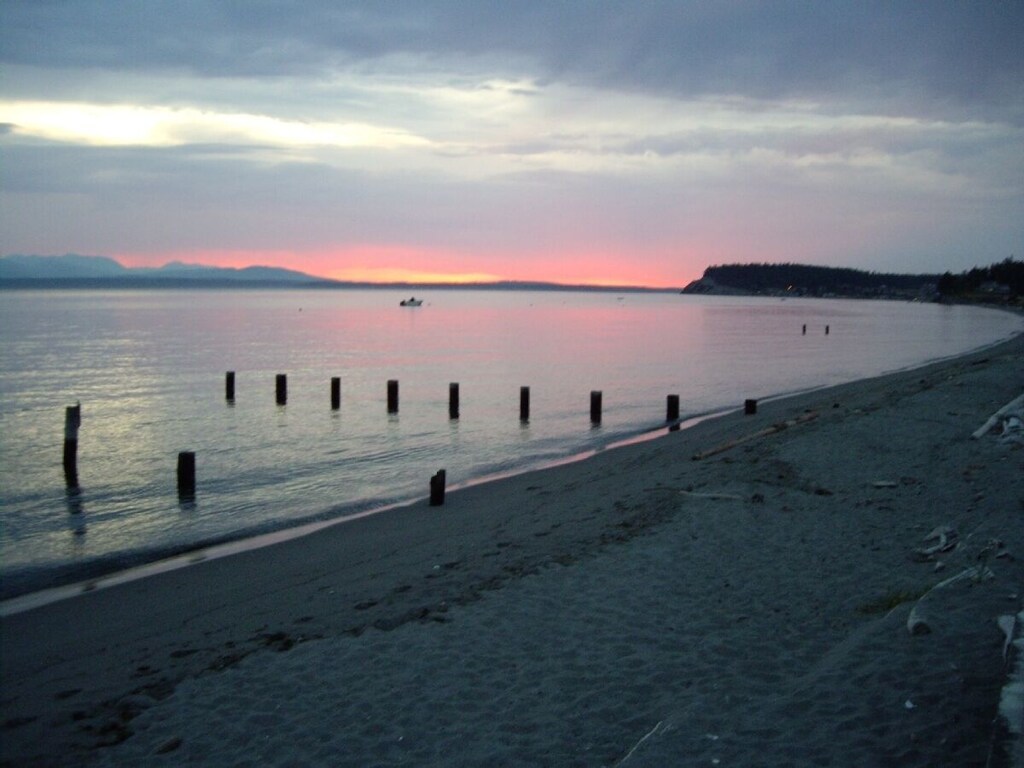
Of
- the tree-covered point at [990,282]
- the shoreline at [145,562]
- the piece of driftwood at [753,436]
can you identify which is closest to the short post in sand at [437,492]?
the shoreline at [145,562]

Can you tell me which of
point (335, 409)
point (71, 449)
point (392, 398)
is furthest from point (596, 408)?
point (71, 449)

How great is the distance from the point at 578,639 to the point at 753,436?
36.1ft

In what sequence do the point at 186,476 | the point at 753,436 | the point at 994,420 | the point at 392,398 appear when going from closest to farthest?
the point at 186,476 < the point at 994,420 < the point at 753,436 < the point at 392,398

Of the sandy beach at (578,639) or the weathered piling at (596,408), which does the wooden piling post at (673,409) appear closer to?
the weathered piling at (596,408)

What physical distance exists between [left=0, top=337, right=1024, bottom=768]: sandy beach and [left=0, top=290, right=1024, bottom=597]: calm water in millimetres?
2945

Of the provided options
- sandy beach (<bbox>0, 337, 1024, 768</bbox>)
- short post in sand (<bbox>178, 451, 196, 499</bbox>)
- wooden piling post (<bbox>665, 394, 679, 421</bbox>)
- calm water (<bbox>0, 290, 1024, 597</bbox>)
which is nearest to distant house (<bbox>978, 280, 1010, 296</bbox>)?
calm water (<bbox>0, 290, 1024, 597</bbox>)

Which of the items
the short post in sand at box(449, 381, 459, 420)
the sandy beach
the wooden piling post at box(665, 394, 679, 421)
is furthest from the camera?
the short post in sand at box(449, 381, 459, 420)

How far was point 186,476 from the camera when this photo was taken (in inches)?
601

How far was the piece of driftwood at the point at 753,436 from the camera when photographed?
613 inches

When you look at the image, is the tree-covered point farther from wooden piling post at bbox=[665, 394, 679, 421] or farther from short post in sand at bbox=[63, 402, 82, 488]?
short post in sand at bbox=[63, 402, 82, 488]

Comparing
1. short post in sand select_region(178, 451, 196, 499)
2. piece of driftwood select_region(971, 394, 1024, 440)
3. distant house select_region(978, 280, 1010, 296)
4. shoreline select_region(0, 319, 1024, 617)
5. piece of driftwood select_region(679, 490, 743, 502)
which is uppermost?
distant house select_region(978, 280, 1010, 296)

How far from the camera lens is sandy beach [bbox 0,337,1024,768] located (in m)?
5.31

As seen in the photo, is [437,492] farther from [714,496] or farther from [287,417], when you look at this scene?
[287,417]

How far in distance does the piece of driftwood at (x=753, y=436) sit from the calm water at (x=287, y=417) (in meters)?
4.45
